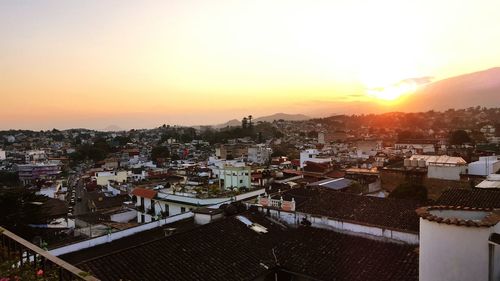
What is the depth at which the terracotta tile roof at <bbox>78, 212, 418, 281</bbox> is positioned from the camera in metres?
8.62

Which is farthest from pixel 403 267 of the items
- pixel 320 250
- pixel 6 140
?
pixel 6 140

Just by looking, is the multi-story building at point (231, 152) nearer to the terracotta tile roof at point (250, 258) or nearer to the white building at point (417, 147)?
the white building at point (417, 147)

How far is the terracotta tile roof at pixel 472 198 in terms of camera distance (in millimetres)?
11830

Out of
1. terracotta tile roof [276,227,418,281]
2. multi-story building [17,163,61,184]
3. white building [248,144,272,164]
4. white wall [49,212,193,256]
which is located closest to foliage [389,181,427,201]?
terracotta tile roof [276,227,418,281]

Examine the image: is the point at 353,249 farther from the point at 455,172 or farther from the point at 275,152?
the point at 275,152

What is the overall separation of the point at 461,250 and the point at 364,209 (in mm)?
7765

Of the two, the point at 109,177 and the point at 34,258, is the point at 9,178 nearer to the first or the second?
the point at 109,177

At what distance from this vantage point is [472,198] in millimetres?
12586

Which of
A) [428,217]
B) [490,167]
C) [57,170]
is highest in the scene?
[428,217]

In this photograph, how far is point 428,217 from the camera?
536cm

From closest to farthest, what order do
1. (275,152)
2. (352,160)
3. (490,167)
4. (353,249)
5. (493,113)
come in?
1. (353,249)
2. (490,167)
3. (352,160)
4. (275,152)
5. (493,113)

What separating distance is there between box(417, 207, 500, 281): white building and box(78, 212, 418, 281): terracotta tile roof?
13.0ft

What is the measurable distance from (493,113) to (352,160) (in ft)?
363

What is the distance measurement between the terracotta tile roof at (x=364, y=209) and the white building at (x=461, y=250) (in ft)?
18.5
